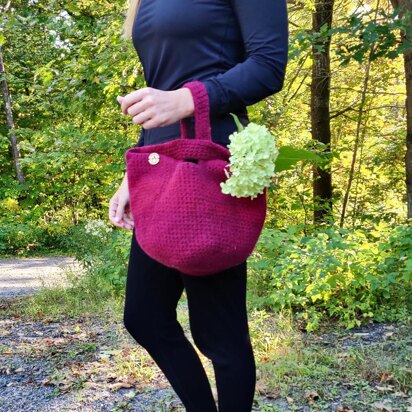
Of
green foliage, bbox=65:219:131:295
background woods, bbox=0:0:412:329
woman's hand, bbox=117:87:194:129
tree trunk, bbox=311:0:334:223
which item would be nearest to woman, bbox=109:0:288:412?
woman's hand, bbox=117:87:194:129

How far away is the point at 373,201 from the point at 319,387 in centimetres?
595

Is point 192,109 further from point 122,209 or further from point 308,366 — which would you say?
point 308,366

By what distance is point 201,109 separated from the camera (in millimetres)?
1059

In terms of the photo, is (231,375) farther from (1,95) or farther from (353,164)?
(1,95)

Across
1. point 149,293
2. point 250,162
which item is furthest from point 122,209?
point 250,162

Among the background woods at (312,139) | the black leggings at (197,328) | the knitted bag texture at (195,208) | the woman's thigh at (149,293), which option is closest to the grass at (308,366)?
the background woods at (312,139)

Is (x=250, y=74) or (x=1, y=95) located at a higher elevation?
(x=1, y=95)

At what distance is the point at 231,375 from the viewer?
123 centimetres

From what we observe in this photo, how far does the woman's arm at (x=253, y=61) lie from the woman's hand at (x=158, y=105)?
0.19 ft

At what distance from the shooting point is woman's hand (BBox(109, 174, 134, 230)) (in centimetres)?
135

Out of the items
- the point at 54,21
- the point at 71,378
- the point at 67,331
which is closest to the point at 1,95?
the point at 54,21

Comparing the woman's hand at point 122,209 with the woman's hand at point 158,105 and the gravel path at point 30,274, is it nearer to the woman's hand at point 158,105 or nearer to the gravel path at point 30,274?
the woman's hand at point 158,105

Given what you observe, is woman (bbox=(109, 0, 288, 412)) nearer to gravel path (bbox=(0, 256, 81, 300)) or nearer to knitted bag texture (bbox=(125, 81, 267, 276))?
knitted bag texture (bbox=(125, 81, 267, 276))

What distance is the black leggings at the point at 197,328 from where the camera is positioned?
1206 mm
